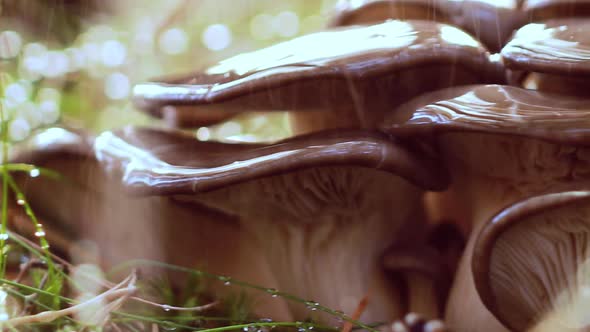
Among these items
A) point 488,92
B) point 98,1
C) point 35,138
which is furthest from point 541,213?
point 98,1

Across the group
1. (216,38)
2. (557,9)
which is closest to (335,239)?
(557,9)

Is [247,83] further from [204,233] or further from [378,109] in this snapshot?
[204,233]

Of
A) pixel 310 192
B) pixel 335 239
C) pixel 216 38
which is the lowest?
pixel 335 239

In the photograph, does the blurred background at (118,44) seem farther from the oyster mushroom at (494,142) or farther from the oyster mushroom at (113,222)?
the oyster mushroom at (494,142)

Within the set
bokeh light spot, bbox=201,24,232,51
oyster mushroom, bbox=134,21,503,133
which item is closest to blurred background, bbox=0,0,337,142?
bokeh light spot, bbox=201,24,232,51

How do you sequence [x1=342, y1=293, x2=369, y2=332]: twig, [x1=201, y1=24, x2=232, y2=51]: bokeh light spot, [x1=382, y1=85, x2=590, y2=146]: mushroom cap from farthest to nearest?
[x1=201, y1=24, x2=232, y2=51]: bokeh light spot → [x1=342, y1=293, x2=369, y2=332]: twig → [x1=382, y1=85, x2=590, y2=146]: mushroom cap

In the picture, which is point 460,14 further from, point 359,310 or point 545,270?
point 359,310

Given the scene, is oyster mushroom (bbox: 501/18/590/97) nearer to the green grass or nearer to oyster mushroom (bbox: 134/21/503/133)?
oyster mushroom (bbox: 134/21/503/133)

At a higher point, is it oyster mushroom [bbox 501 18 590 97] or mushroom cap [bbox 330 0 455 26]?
mushroom cap [bbox 330 0 455 26]
